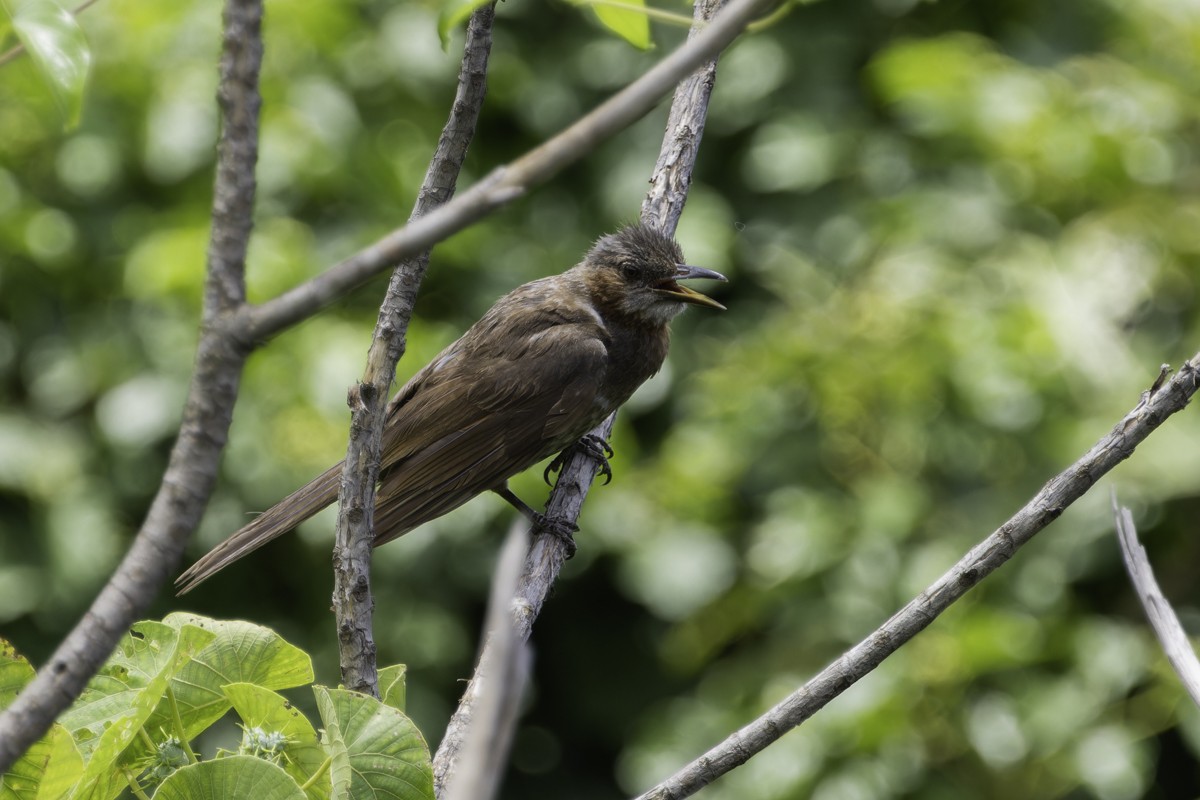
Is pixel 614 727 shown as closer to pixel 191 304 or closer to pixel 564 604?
pixel 564 604

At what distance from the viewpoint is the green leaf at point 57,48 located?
4.00ft

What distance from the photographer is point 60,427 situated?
4730 millimetres

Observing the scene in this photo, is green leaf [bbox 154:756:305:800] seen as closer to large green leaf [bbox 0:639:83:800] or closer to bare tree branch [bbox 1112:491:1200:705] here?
large green leaf [bbox 0:639:83:800]

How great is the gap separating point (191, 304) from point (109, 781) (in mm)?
3120

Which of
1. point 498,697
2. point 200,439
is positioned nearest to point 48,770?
point 200,439

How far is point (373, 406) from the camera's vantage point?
1.89 meters

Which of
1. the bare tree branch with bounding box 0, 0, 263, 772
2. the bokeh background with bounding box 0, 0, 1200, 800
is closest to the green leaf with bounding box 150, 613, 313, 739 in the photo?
the bare tree branch with bounding box 0, 0, 263, 772

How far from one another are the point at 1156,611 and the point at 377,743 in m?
1.23

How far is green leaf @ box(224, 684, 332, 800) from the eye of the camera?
1.59 m

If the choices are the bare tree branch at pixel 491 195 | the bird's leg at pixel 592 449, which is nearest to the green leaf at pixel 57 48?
the bare tree branch at pixel 491 195

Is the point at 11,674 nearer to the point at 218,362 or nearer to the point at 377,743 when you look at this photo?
the point at 377,743

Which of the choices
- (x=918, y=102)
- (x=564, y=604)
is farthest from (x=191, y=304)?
(x=918, y=102)

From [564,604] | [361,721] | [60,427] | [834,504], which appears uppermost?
[60,427]

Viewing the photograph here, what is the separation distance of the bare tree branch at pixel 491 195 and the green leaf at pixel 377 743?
61cm
